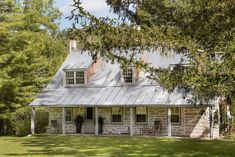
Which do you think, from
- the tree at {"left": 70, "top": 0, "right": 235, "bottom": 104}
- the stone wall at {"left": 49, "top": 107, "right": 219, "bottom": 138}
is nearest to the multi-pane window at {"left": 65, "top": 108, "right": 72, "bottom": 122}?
the stone wall at {"left": 49, "top": 107, "right": 219, "bottom": 138}

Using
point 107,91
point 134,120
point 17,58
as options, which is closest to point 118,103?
point 134,120

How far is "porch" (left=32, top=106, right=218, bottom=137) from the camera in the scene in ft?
113

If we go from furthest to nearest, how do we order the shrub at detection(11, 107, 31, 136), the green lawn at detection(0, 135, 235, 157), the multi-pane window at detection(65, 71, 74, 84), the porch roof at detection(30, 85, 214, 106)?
the shrub at detection(11, 107, 31, 136)
the multi-pane window at detection(65, 71, 74, 84)
the porch roof at detection(30, 85, 214, 106)
the green lawn at detection(0, 135, 235, 157)

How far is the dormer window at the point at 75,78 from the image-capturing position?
39250 millimetres

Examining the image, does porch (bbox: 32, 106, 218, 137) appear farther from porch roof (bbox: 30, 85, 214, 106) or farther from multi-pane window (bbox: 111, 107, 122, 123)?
porch roof (bbox: 30, 85, 214, 106)

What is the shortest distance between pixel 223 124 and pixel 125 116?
7.21 m

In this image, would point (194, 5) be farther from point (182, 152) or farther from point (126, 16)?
point (182, 152)

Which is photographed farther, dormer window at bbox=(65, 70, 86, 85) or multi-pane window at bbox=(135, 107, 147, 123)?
dormer window at bbox=(65, 70, 86, 85)

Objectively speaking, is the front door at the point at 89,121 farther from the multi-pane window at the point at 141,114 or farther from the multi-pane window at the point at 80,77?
the multi-pane window at the point at 141,114

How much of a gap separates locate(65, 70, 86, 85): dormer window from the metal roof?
0.44 metres

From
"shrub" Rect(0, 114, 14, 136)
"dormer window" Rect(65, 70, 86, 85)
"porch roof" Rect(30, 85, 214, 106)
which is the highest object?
"dormer window" Rect(65, 70, 86, 85)

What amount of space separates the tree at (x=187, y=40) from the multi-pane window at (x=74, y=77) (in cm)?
1896

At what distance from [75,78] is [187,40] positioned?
22.4 metres

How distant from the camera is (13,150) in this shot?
Answer: 25406 millimetres
